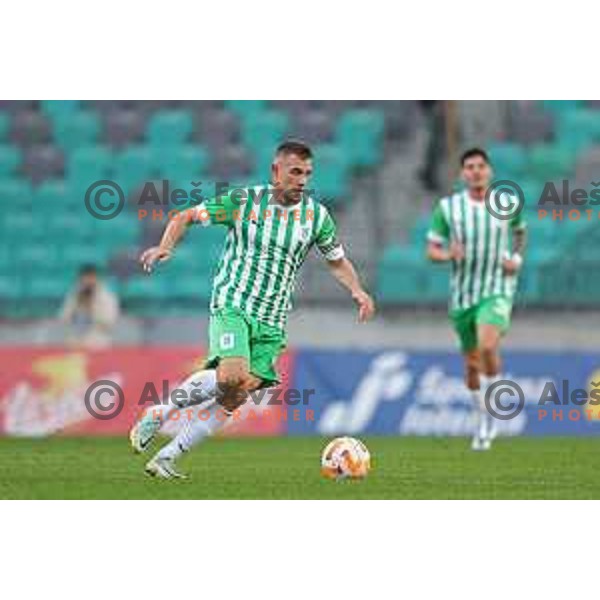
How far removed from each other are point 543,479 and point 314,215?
207cm

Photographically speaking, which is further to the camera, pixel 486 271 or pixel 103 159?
pixel 103 159

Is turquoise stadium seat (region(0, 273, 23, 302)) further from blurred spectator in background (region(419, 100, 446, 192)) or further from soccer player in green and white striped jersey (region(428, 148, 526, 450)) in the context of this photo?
soccer player in green and white striped jersey (region(428, 148, 526, 450))

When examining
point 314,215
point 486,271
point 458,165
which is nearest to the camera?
point 314,215

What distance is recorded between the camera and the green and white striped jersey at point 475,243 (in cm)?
1424

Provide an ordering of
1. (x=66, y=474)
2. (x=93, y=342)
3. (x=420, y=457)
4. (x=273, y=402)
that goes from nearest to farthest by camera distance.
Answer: (x=66, y=474) → (x=420, y=457) → (x=273, y=402) → (x=93, y=342)

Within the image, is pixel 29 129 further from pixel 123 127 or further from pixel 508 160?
pixel 508 160

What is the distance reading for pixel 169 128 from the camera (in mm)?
20984

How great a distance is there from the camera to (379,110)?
2075 cm

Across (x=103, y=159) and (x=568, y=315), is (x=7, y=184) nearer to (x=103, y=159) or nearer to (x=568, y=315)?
(x=103, y=159)

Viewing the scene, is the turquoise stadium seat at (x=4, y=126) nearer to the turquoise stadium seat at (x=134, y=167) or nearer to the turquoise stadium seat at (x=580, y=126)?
the turquoise stadium seat at (x=134, y=167)

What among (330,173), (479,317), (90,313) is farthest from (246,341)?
(330,173)

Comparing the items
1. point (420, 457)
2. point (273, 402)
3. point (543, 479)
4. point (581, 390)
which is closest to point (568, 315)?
point (581, 390)

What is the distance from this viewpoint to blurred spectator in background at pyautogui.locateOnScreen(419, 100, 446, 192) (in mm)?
19859

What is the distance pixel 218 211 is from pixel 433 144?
1038cm
